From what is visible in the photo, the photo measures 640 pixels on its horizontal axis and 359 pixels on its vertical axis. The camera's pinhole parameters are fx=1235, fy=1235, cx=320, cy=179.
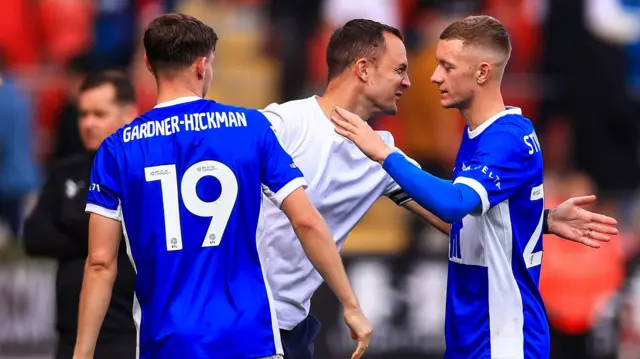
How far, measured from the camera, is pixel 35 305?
1019 centimetres

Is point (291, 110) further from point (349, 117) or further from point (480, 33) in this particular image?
point (480, 33)

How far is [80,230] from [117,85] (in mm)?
867

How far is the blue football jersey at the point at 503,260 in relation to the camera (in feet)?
16.5

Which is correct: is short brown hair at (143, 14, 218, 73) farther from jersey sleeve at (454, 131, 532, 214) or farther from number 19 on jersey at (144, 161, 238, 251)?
jersey sleeve at (454, 131, 532, 214)

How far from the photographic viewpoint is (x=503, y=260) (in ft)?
16.5

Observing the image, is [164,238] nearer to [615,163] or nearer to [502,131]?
[502,131]

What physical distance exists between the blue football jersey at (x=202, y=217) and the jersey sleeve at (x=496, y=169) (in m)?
0.72

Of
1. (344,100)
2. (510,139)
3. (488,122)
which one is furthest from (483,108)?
(344,100)

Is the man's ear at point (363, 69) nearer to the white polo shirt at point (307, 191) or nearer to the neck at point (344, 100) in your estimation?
the neck at point (344, 100)

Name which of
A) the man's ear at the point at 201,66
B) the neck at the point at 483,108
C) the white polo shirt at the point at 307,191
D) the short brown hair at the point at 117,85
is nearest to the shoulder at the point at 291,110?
the white polo shirt at the point at 307,191

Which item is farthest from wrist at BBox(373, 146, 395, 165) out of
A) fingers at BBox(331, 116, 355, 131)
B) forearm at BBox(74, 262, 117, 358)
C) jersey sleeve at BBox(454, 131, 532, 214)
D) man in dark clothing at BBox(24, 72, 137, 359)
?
man in dark clothing at BBox(24, 72, 137, 359)

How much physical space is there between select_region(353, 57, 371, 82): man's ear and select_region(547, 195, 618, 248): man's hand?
104 cm

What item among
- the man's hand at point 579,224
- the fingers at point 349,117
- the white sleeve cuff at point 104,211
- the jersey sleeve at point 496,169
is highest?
the fingers at point 349,117

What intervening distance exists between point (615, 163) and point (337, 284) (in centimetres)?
782
